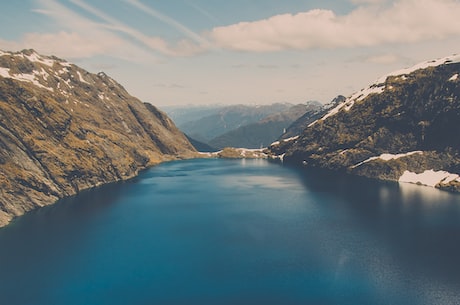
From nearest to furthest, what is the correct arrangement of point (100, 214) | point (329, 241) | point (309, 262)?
point (309, 262) → point (329, 241) → point (100, 214)

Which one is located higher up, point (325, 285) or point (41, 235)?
point (41, 235)

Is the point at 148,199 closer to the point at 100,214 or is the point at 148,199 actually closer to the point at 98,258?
the point at 100,214

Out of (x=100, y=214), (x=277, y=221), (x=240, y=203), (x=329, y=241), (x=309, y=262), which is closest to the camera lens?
(x=309, y=262)

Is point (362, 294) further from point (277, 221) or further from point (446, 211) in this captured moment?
point (446, 211)

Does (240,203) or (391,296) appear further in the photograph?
(240,203)

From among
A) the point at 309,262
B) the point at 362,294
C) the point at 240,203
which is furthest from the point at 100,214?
the point at 362,294

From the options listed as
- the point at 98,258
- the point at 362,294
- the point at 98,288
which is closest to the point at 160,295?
the point at 98,288
